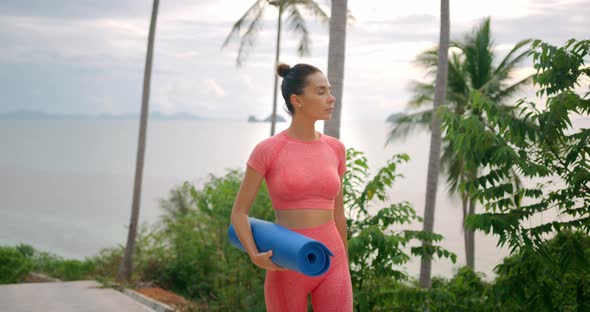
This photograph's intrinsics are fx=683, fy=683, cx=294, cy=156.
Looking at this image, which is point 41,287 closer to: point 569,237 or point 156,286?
point 156,286

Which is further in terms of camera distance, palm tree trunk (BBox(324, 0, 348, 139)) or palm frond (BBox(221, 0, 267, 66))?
palm frond (BBox(221, 0, 267, 66))

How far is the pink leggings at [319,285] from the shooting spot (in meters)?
3.04

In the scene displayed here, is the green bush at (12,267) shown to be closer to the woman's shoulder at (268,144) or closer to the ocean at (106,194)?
the ocean at (106,194)

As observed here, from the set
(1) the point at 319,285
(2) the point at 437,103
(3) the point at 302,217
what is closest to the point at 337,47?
(3) the point at 302,217

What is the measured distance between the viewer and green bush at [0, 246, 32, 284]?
12.0 m

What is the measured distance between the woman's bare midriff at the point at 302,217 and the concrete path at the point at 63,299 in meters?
5.00

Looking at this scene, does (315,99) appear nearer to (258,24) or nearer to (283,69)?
(283,69)

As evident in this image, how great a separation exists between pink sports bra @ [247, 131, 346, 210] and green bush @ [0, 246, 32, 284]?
33.1ft

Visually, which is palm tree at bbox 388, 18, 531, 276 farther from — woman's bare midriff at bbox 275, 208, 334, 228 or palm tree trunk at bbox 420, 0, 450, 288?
woman's bare midriff at bbox 275, 208, 334, 228

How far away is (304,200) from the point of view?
3080mm

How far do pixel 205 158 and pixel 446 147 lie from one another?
86983mm

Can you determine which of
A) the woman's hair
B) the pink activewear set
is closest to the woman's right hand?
the pink activewear set

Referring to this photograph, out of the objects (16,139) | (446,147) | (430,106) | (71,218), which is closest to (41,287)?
(446,147)

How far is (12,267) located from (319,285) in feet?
35.1
